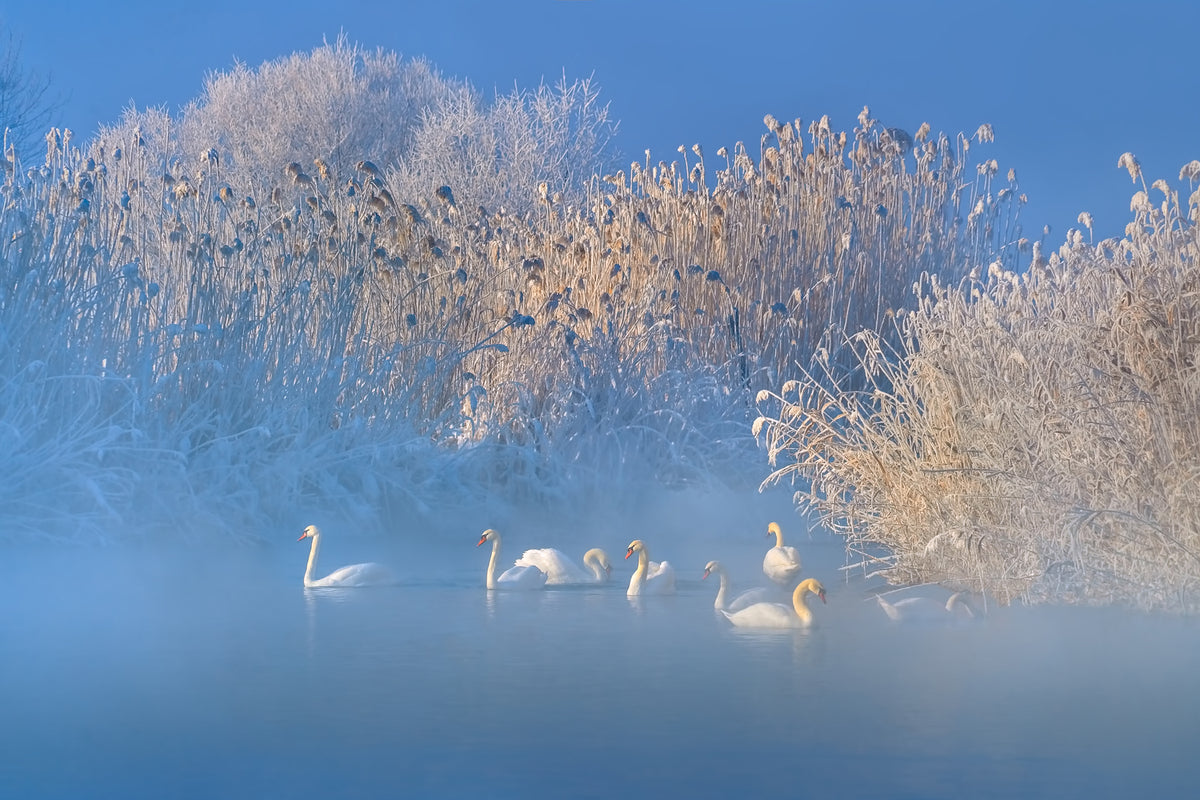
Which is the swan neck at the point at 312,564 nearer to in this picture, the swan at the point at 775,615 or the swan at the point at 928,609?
the swan at the point at 775,615

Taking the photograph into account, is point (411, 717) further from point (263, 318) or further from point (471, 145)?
point (471, 145)

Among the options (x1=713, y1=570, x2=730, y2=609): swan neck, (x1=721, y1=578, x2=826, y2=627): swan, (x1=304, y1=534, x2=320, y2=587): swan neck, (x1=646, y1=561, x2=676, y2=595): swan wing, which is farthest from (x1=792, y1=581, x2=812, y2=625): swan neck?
(x1=304, y1=534, x2=320, y2=587): swan neck

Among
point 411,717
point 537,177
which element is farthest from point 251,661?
point 537,177

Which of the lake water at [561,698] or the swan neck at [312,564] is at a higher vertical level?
the swan neck at [312,564]

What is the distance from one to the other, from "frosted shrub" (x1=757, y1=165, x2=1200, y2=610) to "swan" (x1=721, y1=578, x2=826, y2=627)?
25.3 inches

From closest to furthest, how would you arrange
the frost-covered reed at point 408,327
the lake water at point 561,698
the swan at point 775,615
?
the lake water at point 561,698
the swan at point 775,615
the frost-covered reed at point 408,327

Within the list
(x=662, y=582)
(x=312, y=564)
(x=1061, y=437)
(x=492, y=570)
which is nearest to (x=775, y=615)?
(x=662, y=582)

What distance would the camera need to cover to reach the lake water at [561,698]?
3.29 metres

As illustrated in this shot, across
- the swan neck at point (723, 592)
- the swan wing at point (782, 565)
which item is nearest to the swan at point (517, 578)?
the swan neck at point (723, 592)

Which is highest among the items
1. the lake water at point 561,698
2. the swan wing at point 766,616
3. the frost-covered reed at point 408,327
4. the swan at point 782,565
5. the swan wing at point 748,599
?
the frost-covered reed at point 408,327

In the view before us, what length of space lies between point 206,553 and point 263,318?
1.51 meters

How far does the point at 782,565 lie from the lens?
6.45m

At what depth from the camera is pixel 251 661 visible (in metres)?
4.62

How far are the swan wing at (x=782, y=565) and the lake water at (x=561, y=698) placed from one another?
0.28 meters
